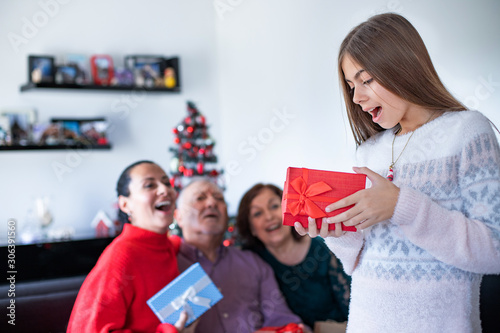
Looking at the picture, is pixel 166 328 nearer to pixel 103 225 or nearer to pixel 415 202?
pixel 415 202

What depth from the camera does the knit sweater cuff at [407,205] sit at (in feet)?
3.30

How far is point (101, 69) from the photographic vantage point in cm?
446

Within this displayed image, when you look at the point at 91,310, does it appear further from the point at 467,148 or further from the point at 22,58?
the point at 22,58

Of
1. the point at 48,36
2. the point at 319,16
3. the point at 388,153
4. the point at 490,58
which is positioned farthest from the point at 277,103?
the point at 388,153

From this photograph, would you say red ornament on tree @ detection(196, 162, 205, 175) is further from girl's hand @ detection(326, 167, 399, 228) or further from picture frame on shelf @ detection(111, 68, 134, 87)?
girl's hand @ detection(326, 167, 399, 228)

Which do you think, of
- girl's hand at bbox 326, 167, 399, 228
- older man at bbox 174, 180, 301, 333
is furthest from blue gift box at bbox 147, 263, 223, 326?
girl's hand at bbox 326, 167, 399, 228

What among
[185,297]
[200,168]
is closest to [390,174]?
[185,297]

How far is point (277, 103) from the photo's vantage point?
150 inches

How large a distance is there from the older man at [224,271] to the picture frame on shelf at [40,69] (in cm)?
233

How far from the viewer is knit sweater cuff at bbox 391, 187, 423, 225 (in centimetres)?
101

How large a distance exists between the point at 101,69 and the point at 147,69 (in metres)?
0.43

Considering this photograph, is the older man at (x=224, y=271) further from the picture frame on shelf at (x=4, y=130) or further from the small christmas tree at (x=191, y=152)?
the picture frame on shelf at (x=4, y=130)

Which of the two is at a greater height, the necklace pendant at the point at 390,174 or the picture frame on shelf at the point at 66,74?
the picture frame on shelf at the point at 66,74

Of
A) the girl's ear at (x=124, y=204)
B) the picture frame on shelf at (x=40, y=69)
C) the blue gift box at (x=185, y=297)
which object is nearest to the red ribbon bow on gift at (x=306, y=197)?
the blue gift box at (x=185, y=297)
